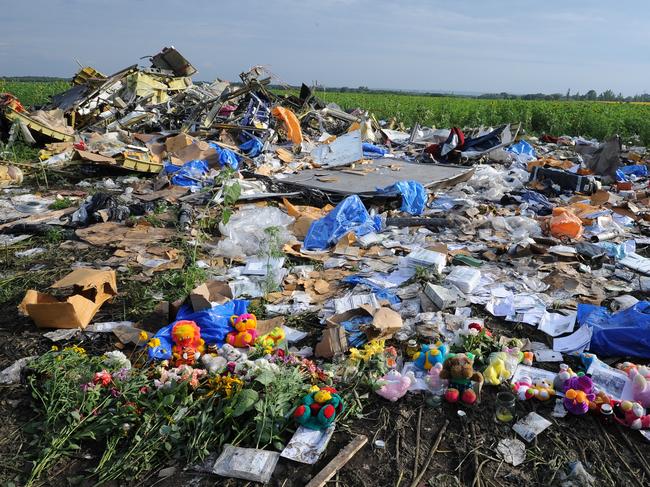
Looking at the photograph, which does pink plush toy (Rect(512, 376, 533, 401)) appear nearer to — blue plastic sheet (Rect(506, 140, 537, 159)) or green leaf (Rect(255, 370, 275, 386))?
green leaf (Rect(255, 370, 275, 386))

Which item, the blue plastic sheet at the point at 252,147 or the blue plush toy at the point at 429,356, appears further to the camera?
the blue plastic sheet at the point at 252,147

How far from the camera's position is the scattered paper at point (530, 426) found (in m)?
2.41

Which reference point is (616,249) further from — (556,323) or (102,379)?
(102,379)

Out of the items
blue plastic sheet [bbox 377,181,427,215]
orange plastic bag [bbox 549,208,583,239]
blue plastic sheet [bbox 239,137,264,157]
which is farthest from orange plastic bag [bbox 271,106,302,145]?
orange plastic bag [bbox 549,208,583,239]

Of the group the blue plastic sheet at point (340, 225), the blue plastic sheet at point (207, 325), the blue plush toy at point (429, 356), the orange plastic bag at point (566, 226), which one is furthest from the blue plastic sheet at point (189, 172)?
the blue plush toy at point (429, 356)

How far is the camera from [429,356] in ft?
9.46

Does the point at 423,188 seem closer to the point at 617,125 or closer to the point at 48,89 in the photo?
the point at 617,125

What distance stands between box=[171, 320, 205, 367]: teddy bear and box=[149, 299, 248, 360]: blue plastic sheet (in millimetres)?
55

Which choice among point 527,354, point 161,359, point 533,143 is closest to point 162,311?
point 161,359

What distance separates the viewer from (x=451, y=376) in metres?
2.74

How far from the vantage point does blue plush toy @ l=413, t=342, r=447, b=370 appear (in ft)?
9.39

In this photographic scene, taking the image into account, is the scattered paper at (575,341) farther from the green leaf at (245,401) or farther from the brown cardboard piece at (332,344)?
the green leaf at (245,401)

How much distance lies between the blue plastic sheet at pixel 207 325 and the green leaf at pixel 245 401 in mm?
766

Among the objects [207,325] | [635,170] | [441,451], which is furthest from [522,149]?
[441,451]
